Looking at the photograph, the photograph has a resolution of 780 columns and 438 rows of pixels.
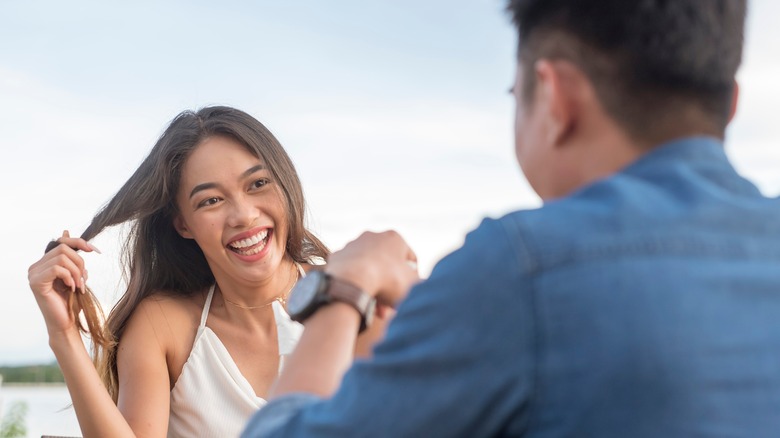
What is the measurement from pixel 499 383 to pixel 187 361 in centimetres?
277

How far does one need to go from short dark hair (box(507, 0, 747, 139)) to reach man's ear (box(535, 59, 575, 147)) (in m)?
0.02

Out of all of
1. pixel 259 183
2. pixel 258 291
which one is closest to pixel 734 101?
pixel 259 183

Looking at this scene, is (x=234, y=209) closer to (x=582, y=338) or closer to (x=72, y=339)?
(x=72, y=339)

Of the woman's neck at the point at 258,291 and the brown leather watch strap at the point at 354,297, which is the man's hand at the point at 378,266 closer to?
the brown leather watch strap at the point at 354,297

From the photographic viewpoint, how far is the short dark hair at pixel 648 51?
1.10 meters

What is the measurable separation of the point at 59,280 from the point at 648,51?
2484 mm

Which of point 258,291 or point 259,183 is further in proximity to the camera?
point 258,291

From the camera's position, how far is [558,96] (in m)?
1.13

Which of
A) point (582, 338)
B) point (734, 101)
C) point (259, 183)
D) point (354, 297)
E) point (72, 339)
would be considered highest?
point (259, 183)

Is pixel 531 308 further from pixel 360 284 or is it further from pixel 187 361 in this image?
pixel 187 361

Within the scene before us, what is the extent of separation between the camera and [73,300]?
3.10 metres

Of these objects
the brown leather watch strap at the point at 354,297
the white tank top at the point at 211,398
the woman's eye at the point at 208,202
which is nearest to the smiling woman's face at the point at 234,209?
the woman's eye at the point at 208,202

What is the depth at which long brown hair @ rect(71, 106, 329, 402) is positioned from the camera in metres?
3.54

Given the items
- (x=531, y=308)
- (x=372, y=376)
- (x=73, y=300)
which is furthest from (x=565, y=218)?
(x=73, y=300)
